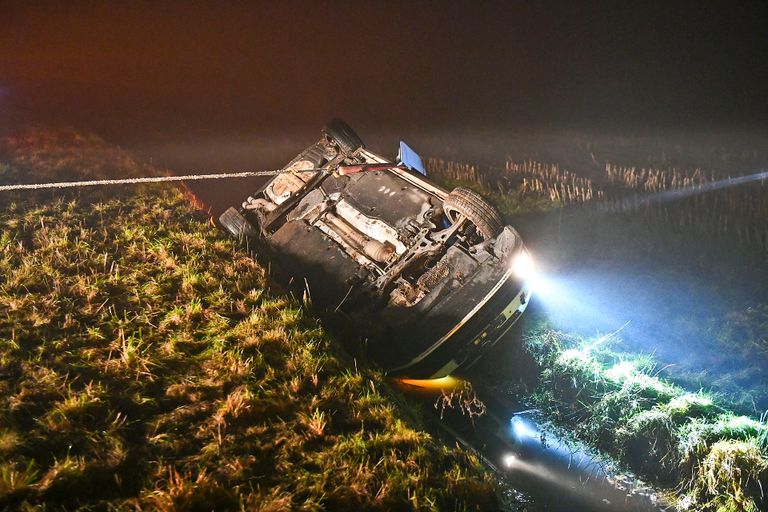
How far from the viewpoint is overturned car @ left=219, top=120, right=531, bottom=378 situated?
165 inches

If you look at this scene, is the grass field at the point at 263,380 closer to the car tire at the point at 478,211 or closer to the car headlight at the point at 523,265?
the car headlight at the point at 523,265

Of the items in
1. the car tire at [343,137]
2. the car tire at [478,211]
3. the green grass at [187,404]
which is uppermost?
the car tire at [343,137]

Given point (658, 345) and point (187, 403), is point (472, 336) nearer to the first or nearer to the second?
point (658, 345)

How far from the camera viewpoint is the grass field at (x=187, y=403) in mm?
2395

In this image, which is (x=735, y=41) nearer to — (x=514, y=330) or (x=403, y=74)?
(x=403, y=74)

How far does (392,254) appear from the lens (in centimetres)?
482

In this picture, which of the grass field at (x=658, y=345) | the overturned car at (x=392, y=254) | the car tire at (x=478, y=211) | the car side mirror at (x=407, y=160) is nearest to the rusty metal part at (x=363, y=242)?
the overturned car at (x=392, y=254)

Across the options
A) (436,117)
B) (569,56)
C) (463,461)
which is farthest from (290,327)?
(569,56)

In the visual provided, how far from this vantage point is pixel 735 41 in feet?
47.6

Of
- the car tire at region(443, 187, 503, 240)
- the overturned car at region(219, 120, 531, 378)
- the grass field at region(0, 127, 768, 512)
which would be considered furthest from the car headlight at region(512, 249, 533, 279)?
the grass field at region(0, 127, 768, 512)

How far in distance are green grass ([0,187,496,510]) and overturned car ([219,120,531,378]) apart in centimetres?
57

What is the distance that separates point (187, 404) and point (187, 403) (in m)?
0.01

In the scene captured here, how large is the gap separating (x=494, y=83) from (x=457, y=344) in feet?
45.4

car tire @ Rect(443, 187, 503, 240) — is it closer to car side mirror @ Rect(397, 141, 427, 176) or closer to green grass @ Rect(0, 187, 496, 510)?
car side mirror @ Rect(397, 141, 427, 176)
